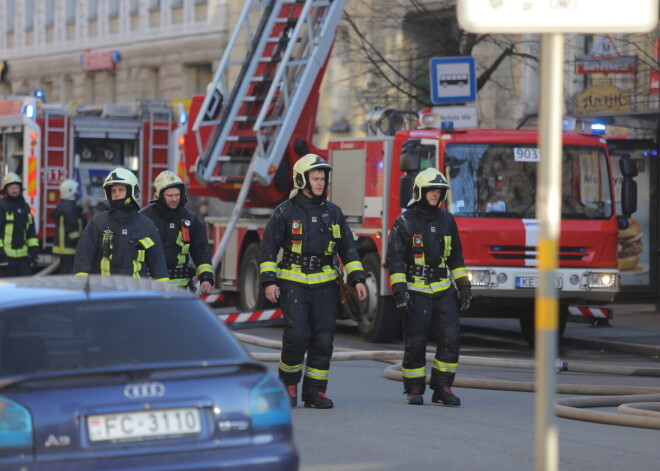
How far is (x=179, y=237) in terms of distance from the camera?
12008 mm

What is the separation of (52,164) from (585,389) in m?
14.2

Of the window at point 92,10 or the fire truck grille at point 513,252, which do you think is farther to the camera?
the window at point 92,10

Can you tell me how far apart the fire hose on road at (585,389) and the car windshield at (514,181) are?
7.72ft

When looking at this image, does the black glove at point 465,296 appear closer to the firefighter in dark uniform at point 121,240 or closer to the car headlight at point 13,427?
the firefighter in dark uniform at point 121,240

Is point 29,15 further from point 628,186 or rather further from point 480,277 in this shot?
point 480,277

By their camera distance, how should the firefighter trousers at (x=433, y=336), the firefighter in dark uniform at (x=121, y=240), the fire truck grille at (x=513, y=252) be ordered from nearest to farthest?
1. the firefighter in dark uniform at (x=121, y=240)
2. the firefighter trousers at (x=433, y=336)
3. the fire truck grille at (x=513, y=252)

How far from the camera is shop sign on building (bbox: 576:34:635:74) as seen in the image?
22.2 meters

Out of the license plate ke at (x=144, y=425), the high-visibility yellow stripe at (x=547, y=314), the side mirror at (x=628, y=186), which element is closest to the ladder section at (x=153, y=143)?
the side mirror at (x=628, y=186)

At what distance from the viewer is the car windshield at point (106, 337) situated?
6203 millimetres

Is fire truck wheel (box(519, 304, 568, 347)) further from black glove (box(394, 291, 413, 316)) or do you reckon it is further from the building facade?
the building facade

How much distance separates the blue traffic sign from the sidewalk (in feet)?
10.6

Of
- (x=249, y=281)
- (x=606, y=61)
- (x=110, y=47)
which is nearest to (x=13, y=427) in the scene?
(x=249, y=281)

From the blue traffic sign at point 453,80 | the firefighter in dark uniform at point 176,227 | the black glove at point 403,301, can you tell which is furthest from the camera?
the blue traffic sign at point 453,80

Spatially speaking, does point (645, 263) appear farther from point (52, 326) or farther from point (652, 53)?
point (52, 326)
